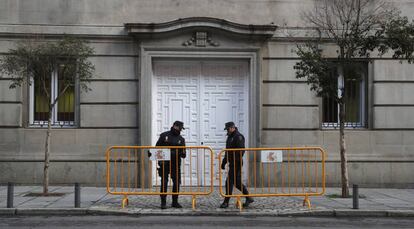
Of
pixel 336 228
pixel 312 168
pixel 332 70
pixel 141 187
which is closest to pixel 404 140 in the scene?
pixel 312 168

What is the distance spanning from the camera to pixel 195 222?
10375 mm

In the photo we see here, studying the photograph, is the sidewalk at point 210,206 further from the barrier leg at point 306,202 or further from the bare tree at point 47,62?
the bare tree at point 47,62

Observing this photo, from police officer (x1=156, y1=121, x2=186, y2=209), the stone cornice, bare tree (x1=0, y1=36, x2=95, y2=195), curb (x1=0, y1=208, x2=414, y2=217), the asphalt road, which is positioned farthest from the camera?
the stone cornice

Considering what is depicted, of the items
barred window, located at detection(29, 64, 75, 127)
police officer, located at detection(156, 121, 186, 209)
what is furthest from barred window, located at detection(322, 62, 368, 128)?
barred window, located at detection(29, 64, 75, 127)

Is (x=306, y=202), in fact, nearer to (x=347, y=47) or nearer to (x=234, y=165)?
(x=234, y=165)

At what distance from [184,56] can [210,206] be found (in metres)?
5.10

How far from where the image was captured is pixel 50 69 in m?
13.1

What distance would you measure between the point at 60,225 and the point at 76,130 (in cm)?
Answer: 562

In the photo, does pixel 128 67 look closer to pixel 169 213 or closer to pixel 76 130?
pixel 76 130

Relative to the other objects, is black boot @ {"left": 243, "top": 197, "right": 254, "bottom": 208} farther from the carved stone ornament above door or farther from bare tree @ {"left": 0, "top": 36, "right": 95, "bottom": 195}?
the carved stone ornament above door

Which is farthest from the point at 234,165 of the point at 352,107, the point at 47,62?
the point at 352,107

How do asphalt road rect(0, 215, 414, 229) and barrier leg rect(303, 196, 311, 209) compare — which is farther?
barrier leg rect(303, 196, 311, 209)

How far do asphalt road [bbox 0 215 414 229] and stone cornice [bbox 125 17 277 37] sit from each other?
601 centimetres

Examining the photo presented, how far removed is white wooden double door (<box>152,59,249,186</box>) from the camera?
15.6m
